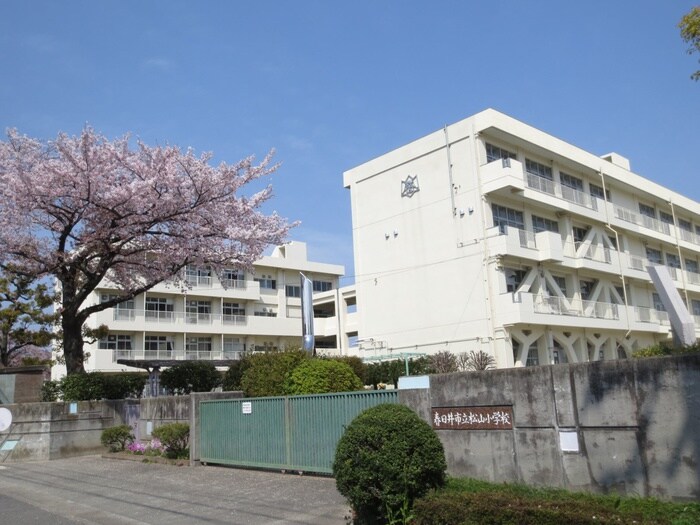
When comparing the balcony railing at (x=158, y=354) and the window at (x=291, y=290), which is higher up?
the window at (x=291, y=290)

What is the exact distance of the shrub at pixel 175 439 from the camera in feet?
52.3

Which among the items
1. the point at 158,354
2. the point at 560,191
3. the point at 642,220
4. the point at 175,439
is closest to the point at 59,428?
the point at 175,439

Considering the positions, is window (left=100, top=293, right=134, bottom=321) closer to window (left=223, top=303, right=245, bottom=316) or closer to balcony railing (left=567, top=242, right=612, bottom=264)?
window (left=223, top=303, right=245, bottom=316)

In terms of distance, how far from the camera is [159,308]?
46.6 meters

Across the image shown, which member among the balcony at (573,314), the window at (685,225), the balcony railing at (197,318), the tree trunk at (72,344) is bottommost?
the tree trunk at (72,344)

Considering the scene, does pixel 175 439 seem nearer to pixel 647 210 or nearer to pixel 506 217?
pixel 506 217

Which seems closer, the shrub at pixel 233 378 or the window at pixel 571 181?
the shrub at pixel 233 378

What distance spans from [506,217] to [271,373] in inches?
782

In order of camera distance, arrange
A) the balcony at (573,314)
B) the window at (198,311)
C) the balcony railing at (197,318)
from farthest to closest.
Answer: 1. the window at (198,311)
2. the balcony railing at (197,318)
3. the balcony at (573,314)

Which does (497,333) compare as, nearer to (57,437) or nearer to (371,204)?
(371,204)

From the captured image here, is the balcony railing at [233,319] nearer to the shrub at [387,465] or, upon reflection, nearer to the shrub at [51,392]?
the shrub at [51,392]

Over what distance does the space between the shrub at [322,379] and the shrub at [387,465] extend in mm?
5266

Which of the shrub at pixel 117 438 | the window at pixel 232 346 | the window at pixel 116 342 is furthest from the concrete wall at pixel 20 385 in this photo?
the window at pixel 232 346

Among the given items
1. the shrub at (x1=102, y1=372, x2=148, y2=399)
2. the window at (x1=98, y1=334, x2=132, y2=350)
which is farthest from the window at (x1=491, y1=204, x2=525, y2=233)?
the window at (x1=98, y1=334, x2=132, y2=350)
